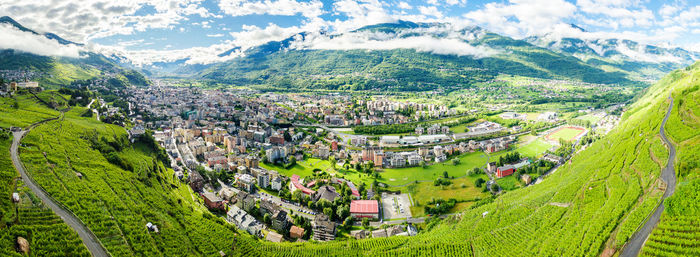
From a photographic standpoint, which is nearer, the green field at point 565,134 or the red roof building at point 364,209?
the red roof building at point 364,209

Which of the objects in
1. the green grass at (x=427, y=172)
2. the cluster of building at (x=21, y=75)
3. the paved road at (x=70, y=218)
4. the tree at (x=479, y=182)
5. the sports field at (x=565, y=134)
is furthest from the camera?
the cluster of building at (x=21, y=75)

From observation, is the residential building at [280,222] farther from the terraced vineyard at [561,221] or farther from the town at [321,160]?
the terraced vineyard at [561,221]

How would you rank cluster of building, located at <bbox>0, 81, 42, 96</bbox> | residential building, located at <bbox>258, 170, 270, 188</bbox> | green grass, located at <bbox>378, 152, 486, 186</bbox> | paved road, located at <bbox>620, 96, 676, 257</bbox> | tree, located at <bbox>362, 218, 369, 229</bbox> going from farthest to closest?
cluster of building, located at <bbox>0, 81, 42, 96</bbox>
green grass, located at <bbox>378, 152, 486, 186</bbox>
residential building, located at <bbox>258, 170, 270, 188</bbox>
tree, located at <bbox>362, 218, 369, 229</bbox>
paved road, located at <bbox>620, 96, 676, 257</bbox>

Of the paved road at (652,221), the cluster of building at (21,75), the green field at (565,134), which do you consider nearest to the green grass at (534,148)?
the green field at (565,134)

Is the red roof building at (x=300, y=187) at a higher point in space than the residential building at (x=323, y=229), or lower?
higher

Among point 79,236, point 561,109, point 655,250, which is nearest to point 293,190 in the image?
point 79,236

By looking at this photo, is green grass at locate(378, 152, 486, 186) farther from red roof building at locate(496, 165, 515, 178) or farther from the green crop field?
the green crop field

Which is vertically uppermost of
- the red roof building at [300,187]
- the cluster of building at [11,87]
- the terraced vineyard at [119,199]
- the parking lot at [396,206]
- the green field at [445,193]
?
the cluster of building at [11,87]

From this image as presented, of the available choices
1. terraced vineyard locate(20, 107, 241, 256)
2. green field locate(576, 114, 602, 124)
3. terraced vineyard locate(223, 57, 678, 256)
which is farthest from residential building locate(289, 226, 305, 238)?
green field locate(576, 114, 602, 124)
